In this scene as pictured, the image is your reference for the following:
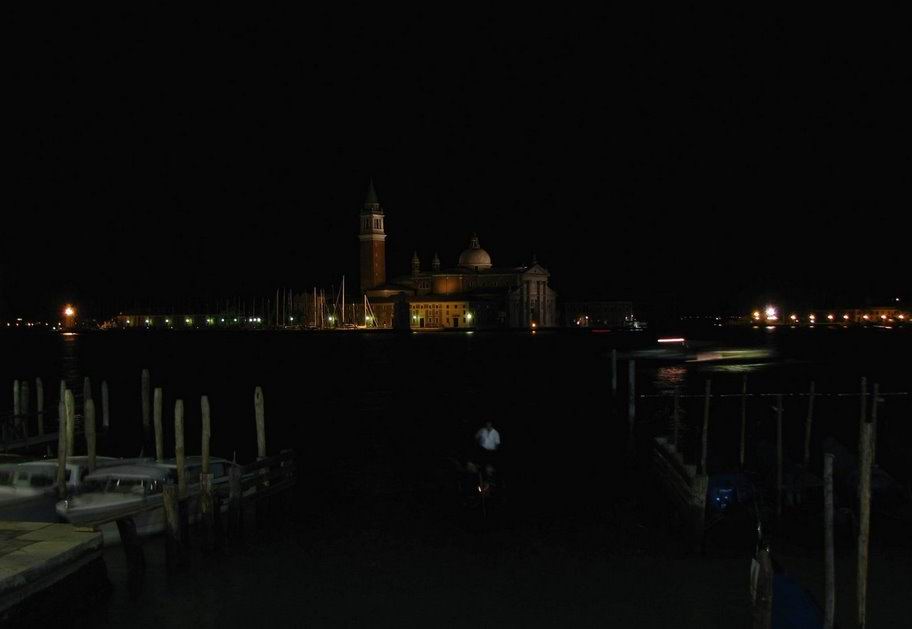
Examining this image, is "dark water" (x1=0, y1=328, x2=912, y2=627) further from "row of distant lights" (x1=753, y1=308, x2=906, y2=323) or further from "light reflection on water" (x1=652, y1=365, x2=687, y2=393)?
"row of distant lights" (x1=753, y1=308, x2=906, y2=323)

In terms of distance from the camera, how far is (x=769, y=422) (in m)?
29.3

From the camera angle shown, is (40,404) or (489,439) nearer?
(489,439)

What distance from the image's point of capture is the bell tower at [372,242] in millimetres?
133825

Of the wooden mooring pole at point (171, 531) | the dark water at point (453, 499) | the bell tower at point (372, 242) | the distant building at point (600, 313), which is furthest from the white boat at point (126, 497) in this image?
the distant building at point (600, 313)

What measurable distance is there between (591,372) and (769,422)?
2431 cm

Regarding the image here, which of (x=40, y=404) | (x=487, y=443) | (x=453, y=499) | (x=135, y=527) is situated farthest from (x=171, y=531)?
(x=40, y=404)

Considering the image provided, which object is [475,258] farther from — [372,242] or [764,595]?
[764,595]

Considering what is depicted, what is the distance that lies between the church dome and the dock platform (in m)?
124

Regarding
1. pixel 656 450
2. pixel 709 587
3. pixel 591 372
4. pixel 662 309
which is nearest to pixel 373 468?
pixel 656 450

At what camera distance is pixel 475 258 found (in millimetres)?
136375

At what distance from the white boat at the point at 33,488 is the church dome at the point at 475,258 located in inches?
4677

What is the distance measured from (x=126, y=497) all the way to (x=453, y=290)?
119 meters

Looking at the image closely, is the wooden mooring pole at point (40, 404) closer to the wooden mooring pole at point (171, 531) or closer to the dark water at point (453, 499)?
the dark water at point (453, 499)

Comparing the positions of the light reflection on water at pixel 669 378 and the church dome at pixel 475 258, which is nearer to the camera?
the light reflection on water at pixel 669 378
